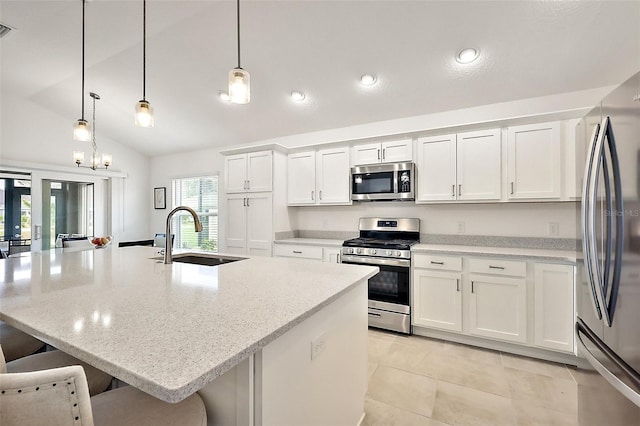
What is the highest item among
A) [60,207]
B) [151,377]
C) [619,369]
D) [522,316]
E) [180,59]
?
[180,59]

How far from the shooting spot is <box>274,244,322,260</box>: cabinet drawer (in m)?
3.50

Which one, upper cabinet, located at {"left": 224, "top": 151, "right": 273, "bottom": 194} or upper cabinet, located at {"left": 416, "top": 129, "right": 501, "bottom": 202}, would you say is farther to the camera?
upper cabinet, located at {"left": 224, "top": 151, "right": 273, "bottom": 194}

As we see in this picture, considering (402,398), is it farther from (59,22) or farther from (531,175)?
(59,22)

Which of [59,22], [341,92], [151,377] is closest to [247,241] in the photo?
[341,92]

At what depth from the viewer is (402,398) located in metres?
1.97

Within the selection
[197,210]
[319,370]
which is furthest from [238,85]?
[197,210]

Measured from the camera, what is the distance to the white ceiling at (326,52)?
2195 mm

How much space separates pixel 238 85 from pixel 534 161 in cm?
273

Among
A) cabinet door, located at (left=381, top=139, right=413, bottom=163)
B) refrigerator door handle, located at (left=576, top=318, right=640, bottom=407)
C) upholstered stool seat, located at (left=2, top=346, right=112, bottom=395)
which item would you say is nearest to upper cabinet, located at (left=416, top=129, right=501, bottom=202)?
cabinet door, located at (left=381, top=139, right=413, bottom=163)

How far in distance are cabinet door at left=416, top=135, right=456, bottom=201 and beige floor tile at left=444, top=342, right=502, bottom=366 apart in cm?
148

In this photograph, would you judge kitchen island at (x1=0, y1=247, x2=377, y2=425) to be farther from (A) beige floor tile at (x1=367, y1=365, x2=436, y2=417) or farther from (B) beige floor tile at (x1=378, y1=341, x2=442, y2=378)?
(B) beige floor tile at (x1=378, y1=341, x2=442, y2=378)

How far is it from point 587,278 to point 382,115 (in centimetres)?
269

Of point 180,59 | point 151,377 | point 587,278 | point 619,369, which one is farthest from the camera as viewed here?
point 180,59

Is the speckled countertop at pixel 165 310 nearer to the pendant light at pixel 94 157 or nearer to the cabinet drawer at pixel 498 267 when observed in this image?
the cabinet drawer at pixel 498 267
